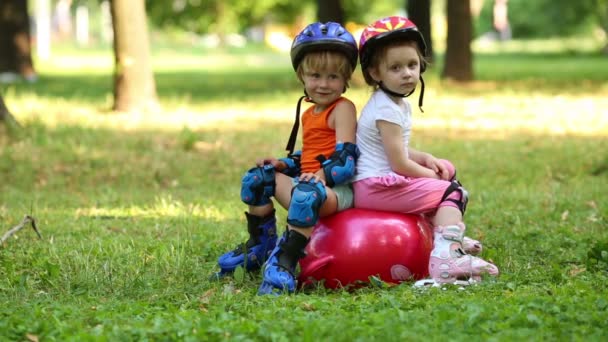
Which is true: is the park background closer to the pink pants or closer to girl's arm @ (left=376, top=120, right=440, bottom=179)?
the pink pants

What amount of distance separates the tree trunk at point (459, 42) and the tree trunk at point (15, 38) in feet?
34.1

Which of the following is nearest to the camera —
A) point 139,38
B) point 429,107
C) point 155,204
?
point 155,204

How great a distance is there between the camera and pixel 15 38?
26.1 metres

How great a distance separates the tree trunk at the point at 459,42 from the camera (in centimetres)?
2228

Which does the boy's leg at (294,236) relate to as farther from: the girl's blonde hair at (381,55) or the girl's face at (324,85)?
the girl's blonde hair at (381,55)

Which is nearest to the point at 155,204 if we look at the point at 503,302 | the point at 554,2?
the point at 503,302

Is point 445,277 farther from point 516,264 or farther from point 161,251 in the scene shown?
point 161,251

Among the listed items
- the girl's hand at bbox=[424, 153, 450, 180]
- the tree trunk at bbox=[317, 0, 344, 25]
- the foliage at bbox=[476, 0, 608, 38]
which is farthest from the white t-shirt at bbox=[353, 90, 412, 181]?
the foliage at bbox=[476, 0, 608, 38]

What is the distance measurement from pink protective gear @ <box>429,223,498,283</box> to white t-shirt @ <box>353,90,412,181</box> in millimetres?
517

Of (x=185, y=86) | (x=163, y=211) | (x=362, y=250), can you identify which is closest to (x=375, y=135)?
(x=362, y=250)

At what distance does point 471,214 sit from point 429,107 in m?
8.64

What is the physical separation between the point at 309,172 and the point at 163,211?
9.36ft

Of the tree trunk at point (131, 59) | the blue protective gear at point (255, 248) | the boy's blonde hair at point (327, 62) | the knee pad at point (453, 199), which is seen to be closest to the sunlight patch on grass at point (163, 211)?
the blue protective gear at point (255, 248)

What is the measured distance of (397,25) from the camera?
20.7ft
